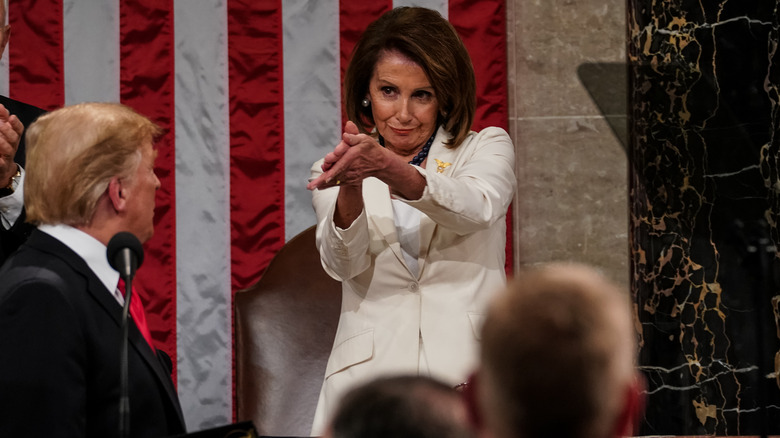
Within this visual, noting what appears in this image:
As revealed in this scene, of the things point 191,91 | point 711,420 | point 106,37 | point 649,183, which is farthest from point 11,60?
point 711,420

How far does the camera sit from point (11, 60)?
3.91m

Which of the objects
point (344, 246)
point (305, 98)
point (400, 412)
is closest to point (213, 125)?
point (305, 98)

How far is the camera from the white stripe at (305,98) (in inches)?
154

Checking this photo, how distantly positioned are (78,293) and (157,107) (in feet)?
7.24

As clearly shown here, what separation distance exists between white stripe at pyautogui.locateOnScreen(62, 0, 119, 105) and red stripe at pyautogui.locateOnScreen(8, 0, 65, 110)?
32 millimetres

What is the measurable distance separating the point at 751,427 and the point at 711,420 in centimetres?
14

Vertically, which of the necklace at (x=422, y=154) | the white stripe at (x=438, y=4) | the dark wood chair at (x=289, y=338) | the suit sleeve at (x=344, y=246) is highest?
the white stripe at (x=438, y=4)

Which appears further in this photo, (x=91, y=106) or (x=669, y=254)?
(x=669, y=254)

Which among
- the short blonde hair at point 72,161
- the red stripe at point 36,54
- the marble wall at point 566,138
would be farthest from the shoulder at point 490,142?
the red stripe at point 36,54

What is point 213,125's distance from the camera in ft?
12.9

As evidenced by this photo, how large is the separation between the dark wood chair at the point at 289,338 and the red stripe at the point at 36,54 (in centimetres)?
115

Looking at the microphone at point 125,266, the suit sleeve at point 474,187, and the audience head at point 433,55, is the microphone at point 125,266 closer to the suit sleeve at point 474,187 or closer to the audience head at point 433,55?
the suit sleeve at point 474,187

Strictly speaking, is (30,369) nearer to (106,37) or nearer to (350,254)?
(350,254)

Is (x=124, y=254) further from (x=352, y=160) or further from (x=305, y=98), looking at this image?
(x=305, y=98)
